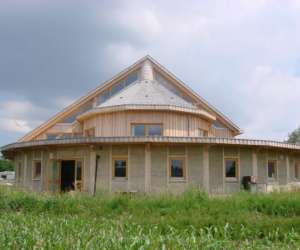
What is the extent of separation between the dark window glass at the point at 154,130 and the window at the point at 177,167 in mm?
2376

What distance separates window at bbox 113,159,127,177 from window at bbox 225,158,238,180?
4839mm

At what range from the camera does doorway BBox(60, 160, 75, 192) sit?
73.8 feet

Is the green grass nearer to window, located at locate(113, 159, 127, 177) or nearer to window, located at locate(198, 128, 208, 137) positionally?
window, located at locate(113, 159, 127, 177)

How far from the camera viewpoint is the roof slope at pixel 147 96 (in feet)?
73.1

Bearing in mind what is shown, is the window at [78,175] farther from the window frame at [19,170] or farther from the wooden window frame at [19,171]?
the wooden window frame at [19,171]

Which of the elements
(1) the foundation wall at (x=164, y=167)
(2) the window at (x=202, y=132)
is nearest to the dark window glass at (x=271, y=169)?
(1) the foundation wall at (x=164, y=167)

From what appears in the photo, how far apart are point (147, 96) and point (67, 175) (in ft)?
20.3

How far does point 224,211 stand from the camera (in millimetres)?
12102

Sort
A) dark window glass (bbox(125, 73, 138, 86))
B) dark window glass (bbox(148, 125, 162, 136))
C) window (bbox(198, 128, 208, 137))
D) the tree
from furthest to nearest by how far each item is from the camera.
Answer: the tree, dark window glass (bbox(125, 73, 138, 86)), window (bbox(198, 128, 208, 137)), dark window glass (bbox(148, 125, 162, 136))

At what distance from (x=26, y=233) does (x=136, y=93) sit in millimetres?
18235

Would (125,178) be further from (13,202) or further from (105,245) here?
(105,245)

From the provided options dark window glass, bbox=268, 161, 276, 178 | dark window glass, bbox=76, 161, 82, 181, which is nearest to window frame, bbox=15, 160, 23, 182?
dark window glass, bbox=76, 161, 82, 181

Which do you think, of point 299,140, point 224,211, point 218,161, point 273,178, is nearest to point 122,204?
point 224,211

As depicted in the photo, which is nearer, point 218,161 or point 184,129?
point 218,161
